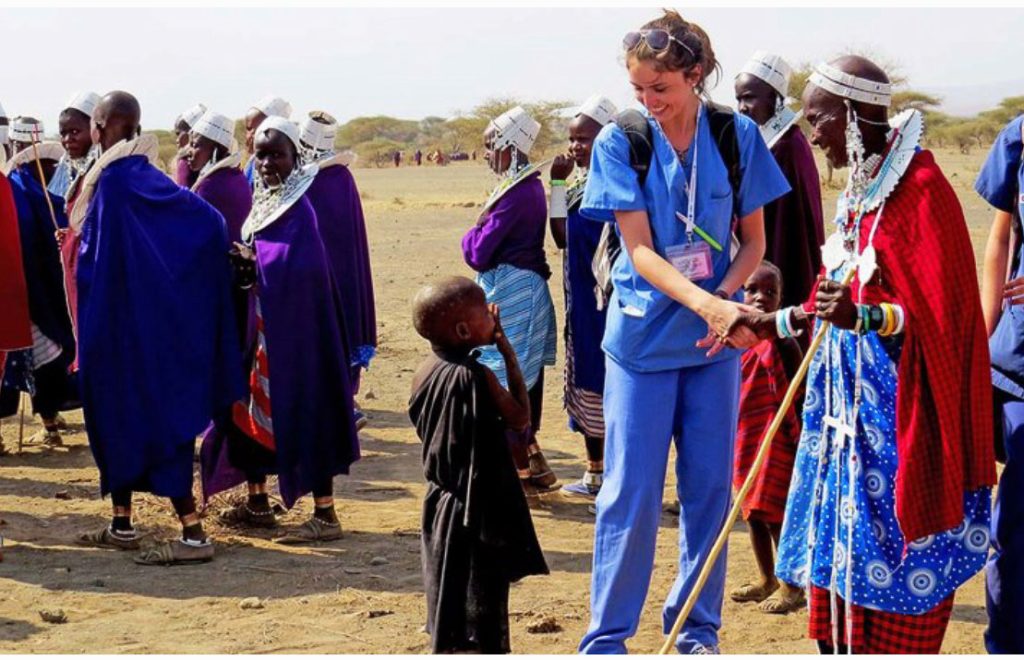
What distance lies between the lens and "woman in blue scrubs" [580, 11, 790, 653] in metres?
4.89

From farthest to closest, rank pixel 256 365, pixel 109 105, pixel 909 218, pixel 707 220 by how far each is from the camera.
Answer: pixel 256 365, pixel 109 105, pixel 707 220, pixel 909 218

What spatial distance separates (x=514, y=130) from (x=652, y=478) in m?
4.16

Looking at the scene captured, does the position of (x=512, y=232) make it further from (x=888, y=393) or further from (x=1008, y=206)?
(x=888, y=393)

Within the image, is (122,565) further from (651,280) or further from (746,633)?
(651,280)

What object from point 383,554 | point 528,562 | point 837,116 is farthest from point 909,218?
point 383,554

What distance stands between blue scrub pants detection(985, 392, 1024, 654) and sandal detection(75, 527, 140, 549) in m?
4.04

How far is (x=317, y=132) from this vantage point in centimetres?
1012

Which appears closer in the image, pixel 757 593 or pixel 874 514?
pixel 874 514

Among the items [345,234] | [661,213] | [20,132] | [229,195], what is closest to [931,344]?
[661,213]

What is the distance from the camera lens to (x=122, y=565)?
7.23m

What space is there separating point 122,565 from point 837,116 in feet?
13.3

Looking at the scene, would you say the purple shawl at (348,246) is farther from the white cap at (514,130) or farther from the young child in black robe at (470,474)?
the young child in black robe at (470,474)

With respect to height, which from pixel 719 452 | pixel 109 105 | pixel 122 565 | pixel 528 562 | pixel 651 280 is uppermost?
pixel 109 105

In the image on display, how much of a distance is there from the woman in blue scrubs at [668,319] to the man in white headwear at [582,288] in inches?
123
